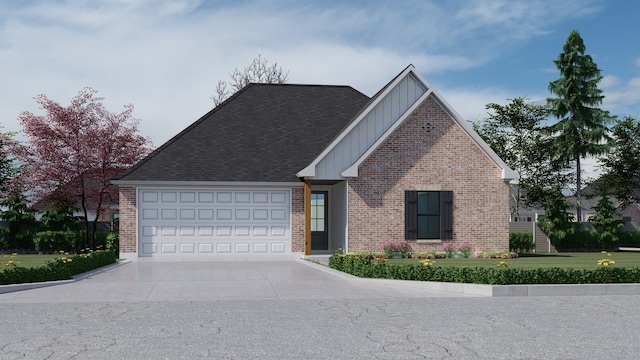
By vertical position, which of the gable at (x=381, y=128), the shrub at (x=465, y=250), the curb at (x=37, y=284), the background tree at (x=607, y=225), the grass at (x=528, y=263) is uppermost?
the gable at (x=381, y=128)

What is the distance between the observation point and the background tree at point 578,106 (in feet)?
140

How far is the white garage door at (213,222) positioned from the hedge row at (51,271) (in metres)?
5.14

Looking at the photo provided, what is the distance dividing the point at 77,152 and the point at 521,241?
22.2 m

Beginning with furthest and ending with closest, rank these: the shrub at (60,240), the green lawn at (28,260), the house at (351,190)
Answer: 1. the shrub at (60,240)
2. the house at (351,190)
3. the green lawn at (28,260)

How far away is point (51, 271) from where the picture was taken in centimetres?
1709

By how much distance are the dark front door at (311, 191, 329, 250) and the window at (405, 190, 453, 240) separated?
4.91m

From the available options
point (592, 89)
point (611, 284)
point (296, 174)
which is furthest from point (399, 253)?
point (592, 89)

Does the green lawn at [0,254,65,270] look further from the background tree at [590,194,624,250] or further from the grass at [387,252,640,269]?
the background tree at [590,194,624,250]

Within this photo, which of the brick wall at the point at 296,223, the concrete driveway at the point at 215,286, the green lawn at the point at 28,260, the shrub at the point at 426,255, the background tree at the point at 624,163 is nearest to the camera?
the concrete driveway at the point at 215,286

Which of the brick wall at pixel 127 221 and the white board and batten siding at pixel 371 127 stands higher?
the white board and batten siding at pixel 371 127

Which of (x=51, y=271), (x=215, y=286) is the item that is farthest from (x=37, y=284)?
(x=215, y=286)

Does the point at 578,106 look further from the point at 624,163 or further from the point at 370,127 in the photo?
the point at 370,127

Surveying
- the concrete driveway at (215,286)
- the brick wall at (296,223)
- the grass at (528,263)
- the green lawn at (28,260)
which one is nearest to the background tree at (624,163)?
the grass at (528,263)

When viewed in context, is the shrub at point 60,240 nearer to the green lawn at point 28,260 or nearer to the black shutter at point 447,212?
the green lawn at point 28,260
